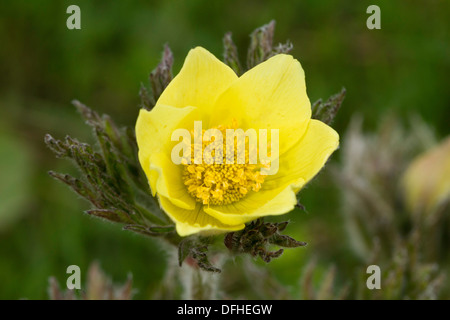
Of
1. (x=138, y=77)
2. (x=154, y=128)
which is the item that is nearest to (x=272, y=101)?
(x=154, y=128)

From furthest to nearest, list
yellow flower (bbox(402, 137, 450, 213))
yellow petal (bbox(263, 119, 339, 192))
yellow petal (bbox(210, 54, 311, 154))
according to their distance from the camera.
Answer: yellow flower (bbox(402, 137, 450, 213)) < yellow petal (bbox(210, 54, 311, 154)) < yellow petal (bbox(263, 119, 339, 192))

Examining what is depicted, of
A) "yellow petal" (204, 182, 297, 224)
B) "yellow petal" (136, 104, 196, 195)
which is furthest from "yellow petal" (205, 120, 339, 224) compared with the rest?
"yellow petal" (136, 104, 196, 195)

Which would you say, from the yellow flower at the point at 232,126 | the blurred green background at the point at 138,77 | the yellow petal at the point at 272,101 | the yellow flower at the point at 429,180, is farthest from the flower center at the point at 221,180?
the blurred green background at the point at 138,77

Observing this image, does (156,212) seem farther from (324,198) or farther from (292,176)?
(324,198)

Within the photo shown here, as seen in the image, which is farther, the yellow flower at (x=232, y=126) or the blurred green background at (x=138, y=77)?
the blurred green background at (x=138, y=77)

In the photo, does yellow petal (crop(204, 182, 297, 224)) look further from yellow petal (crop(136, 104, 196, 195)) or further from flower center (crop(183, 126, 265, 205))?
yellow petal (crop(136, 104, 196, 195))

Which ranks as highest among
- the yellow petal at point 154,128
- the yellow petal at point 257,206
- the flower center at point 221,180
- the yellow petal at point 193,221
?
the yellow petal at point 154,128

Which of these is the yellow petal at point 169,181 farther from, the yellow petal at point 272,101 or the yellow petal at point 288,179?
the yellow petal at point 272,101

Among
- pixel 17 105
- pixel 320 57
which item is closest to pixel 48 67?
pixel 17 105
